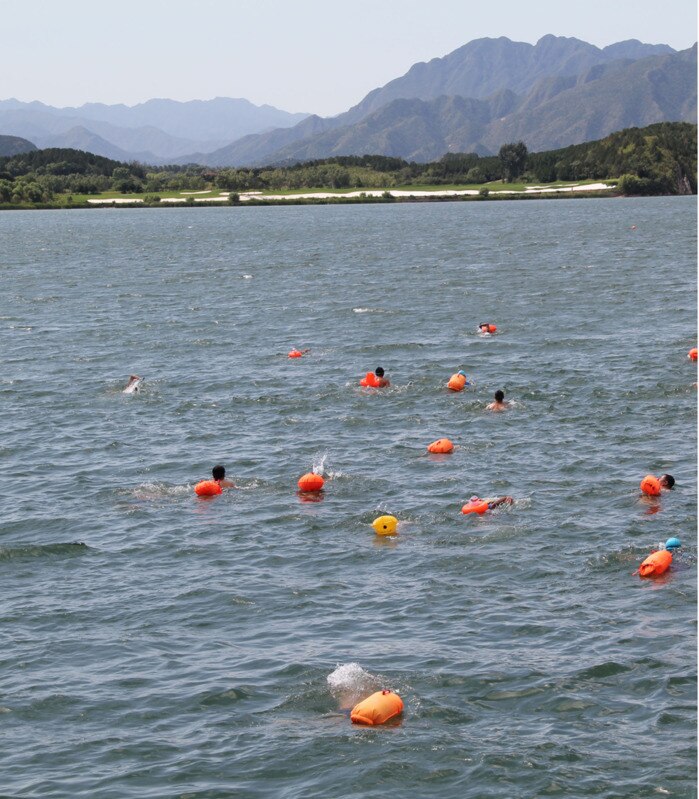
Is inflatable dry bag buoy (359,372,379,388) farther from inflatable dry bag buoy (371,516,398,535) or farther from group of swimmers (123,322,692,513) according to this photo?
inflatable dry bag buoy (371,516,398,535)

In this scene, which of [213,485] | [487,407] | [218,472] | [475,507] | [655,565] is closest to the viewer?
[655,565]

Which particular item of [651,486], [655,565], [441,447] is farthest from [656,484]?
[441,447]

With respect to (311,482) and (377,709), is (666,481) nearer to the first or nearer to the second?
(311,482)

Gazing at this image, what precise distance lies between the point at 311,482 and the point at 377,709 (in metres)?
13.0

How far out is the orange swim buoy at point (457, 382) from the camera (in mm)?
44281

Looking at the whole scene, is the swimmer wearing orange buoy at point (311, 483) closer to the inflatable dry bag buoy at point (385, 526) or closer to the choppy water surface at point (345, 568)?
the choppy water surface at point (345, 568)

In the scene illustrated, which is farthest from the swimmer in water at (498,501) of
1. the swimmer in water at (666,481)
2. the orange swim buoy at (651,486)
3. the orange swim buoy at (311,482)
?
the orange swim buoy at (311,482)

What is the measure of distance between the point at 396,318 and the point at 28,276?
4612 cm

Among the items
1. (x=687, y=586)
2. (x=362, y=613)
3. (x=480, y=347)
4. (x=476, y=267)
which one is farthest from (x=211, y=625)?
(x=476, y=267)

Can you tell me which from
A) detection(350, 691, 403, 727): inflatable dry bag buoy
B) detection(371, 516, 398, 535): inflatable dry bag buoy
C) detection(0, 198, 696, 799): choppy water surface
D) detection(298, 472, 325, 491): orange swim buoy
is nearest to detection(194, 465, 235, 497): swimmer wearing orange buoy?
detection(0, 198, 696, 799): choppy water surface

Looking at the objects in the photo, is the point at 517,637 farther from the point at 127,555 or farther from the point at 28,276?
the point at 28,276

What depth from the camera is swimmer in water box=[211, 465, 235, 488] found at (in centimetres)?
3266

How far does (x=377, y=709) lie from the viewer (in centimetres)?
1975

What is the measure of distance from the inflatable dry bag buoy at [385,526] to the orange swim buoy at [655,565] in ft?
20.3
